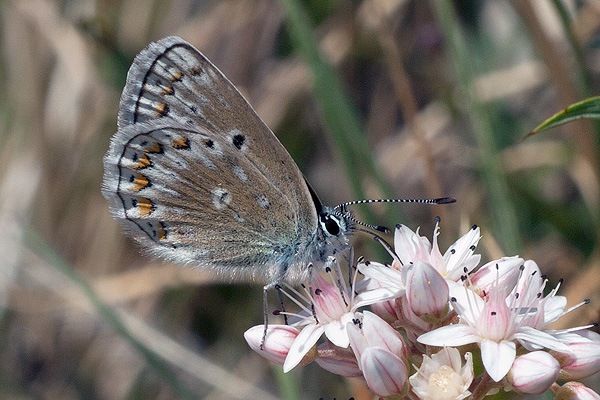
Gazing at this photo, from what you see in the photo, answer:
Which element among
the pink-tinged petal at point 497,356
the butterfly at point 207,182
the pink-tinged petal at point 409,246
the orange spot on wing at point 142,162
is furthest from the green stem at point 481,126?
the orange spot on wing at point 142,162

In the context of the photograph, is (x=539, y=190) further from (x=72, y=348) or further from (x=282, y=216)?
(x=72, y=348)

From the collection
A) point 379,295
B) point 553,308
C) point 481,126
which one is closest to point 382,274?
point 379,295

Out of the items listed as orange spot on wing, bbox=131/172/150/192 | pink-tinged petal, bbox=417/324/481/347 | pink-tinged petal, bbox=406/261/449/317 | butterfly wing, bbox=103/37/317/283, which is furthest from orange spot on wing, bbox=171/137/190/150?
pink-tinged petal, bbox=417/324/481/347

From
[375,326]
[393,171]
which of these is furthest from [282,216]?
[393,171]

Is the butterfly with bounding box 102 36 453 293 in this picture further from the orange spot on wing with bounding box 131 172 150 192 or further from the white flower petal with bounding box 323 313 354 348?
the white flower petal with bounding box 323 313 354 348

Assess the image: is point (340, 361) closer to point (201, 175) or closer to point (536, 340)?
point (536, 340)

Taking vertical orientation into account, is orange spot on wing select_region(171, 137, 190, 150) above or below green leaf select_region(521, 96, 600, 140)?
above

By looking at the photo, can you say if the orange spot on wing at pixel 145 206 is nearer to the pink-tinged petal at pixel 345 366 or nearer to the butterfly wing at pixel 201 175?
the butterfly wing at pixel 201 175
